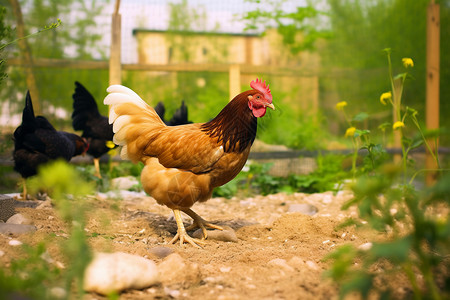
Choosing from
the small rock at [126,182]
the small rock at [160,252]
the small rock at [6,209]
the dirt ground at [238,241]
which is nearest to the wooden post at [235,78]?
the dirt ground at [238,241]

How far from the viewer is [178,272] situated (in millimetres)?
2016

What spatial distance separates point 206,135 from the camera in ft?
10.3

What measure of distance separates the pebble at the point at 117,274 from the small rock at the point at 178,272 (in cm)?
9

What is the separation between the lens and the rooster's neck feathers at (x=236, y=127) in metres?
3.04

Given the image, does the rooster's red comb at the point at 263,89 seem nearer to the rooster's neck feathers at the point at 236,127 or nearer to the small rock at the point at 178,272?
the rooster's neck feathers at the point at 236,127

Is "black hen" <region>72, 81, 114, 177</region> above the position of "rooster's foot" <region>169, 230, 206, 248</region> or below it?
above

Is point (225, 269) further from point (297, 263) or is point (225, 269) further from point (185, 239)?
point (185, 239)

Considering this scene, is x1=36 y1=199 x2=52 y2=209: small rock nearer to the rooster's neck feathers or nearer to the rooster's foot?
the rooster's foot

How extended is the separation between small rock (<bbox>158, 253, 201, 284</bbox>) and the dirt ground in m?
0.03

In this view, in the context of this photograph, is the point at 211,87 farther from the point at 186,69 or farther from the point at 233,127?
the point at 233,127

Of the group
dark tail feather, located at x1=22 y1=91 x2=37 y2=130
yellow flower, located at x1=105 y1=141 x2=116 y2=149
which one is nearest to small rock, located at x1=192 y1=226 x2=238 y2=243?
dark tail feather, located at x1=22 y1=91 x2=37 y2=130

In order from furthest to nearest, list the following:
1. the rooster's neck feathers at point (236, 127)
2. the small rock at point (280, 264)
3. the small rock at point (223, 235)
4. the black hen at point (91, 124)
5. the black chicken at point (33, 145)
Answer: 1. the black hen at point (91, 124)
2. the black chicken at point (33, 145)
3. the small rock at point (223, 235)
4. the rooster's neck feathers at point (236, 127)
5. the small rock at point (280, 264)

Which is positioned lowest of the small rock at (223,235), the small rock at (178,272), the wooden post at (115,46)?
the small rock at (223,235)

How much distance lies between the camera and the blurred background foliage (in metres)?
5.70
